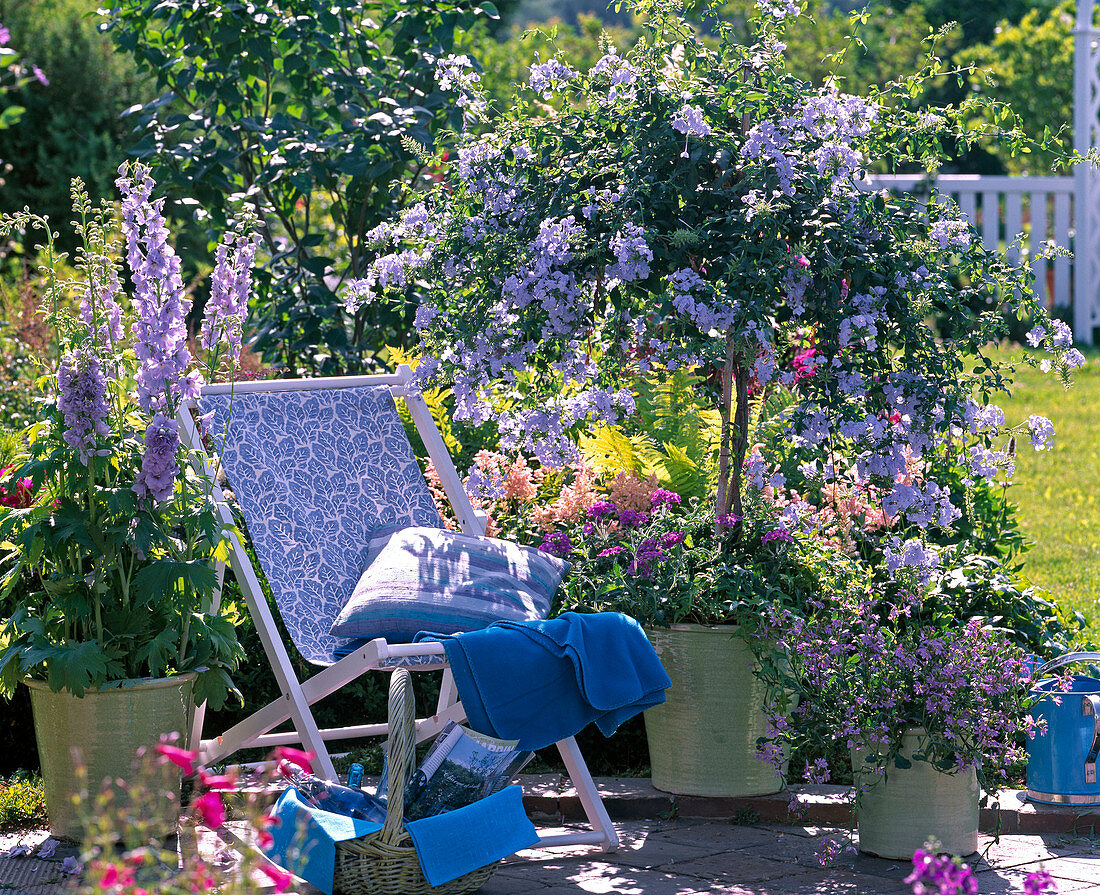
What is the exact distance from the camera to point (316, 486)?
13.5 ft

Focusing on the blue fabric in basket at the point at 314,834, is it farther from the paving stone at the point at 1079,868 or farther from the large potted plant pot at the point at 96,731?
the paving stone at the point at 1079,868

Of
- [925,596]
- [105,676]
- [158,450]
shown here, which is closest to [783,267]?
[925,596]

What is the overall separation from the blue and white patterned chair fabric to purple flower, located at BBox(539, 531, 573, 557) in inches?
16.5

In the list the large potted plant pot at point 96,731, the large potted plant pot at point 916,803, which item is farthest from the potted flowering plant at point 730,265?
the large potted plant pot at point 96,731

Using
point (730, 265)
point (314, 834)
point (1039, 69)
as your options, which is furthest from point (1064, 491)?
point (1039, 69)

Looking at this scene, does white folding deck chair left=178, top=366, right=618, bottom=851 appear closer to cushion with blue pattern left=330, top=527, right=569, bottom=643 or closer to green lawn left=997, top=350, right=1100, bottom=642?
cushion with blue pattern left=330, top=527, right=569, bottom=643

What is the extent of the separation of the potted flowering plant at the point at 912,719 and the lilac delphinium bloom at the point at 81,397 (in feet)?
6.04

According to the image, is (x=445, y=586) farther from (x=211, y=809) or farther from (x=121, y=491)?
Answer: (x=211, y=809)

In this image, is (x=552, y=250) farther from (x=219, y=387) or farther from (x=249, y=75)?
(x=249, y=75)

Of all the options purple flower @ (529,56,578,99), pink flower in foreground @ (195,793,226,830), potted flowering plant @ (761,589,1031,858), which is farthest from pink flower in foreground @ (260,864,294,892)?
purple flower @ (529,56,578,99)

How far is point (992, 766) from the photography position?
328 centimetres

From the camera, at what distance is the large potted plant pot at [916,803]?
128 inches

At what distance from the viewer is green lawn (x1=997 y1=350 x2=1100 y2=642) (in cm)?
618

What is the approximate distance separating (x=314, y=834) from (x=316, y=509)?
1.28 metres
